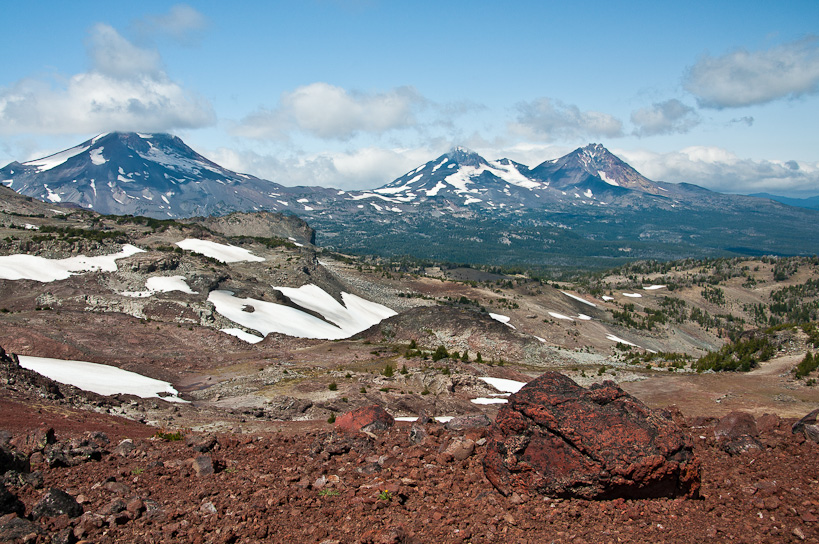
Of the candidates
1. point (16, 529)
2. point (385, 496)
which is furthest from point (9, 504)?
point (385, 496)

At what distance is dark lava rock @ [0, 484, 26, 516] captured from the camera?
6.71 metres

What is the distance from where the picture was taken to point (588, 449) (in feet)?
24.7

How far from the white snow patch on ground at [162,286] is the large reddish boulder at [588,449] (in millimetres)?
38798

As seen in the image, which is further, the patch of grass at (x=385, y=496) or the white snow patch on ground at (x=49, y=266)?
the white snow patch on ground at (x=49, y=266)

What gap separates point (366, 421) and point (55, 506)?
243 inches

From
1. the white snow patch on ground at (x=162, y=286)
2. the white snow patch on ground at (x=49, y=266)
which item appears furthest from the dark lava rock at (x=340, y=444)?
the white snow patch on ground at (x=49, y=266)

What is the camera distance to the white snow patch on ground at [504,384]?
2525 centimetres

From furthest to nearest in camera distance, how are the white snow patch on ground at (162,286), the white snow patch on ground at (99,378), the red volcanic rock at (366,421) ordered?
1. the white snow patch on ground at (162,286)
2. the white snow patch on ground at (99,378)
3. the red volcanic rock at (366,421)

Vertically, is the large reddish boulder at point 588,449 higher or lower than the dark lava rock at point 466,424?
higher

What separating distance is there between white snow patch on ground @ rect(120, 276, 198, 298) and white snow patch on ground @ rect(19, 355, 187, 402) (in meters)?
17.1

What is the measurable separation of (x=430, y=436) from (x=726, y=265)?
507 feet

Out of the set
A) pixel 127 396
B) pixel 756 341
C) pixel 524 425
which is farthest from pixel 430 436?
pixel 756 341

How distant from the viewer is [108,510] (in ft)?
23.4

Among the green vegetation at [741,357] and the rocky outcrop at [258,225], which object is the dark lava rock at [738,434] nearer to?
the green vegetation at [741,357]
